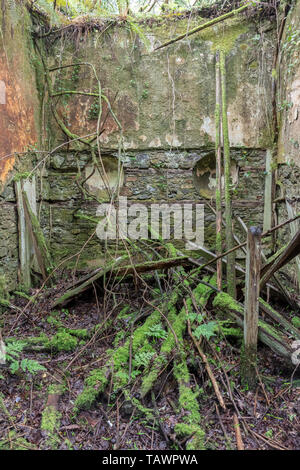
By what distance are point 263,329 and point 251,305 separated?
644 mm

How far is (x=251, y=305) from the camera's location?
227 cm

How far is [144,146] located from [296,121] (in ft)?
8.04

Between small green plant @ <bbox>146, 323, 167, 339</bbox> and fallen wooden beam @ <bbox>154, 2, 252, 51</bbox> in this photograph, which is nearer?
small green plant @ <bbox>146, 323, 167, 339</bbox>

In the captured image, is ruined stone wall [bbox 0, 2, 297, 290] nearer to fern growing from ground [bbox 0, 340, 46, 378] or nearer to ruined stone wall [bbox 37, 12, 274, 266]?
ruined stone wall [bbox 37, 12, 274, 266]

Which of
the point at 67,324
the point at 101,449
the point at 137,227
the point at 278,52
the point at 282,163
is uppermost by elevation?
the point at 278,52

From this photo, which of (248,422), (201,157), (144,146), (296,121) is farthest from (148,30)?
(248,422)

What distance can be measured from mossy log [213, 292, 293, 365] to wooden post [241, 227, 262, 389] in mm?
335

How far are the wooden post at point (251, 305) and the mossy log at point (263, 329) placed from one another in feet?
1.10

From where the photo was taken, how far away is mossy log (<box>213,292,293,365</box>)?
8.48ft

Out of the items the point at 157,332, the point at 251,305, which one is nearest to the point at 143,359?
the point at 157,332

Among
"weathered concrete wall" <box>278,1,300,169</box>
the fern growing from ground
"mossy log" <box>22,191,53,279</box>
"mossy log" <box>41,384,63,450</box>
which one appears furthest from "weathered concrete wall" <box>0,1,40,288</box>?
"weathered concrete wall" <box>278,1,300,169</box>

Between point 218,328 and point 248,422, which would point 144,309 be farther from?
point 248,422

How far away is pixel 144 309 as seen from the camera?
3.57 m

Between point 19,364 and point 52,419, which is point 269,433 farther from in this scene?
point 19,364
